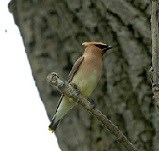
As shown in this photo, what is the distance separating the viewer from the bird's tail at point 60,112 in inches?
116

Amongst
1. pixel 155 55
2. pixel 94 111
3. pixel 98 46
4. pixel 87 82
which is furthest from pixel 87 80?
pixel 155 55

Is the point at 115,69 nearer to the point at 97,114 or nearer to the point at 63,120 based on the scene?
the point at 63,120

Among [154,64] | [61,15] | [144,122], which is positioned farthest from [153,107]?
[154,64]

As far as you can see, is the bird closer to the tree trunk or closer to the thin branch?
the tree trunk

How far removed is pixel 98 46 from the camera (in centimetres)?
298

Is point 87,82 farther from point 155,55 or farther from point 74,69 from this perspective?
point 155,55

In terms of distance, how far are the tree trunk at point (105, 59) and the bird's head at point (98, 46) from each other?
3 cm

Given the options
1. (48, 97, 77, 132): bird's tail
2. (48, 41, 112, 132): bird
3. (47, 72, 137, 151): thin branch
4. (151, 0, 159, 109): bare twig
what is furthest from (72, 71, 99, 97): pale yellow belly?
(151, 0, 159, 109): bare twig

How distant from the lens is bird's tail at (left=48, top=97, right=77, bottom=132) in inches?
116

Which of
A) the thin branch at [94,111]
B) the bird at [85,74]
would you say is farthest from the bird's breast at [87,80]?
the thin branch at [94,111]

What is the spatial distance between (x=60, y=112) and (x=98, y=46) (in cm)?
38

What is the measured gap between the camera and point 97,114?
76.2 inches

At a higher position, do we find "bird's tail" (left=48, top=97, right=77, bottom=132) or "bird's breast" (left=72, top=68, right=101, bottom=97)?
"bird's breast" (left=72, top=68, right=101, bottom=97)

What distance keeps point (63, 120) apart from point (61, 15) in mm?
515
